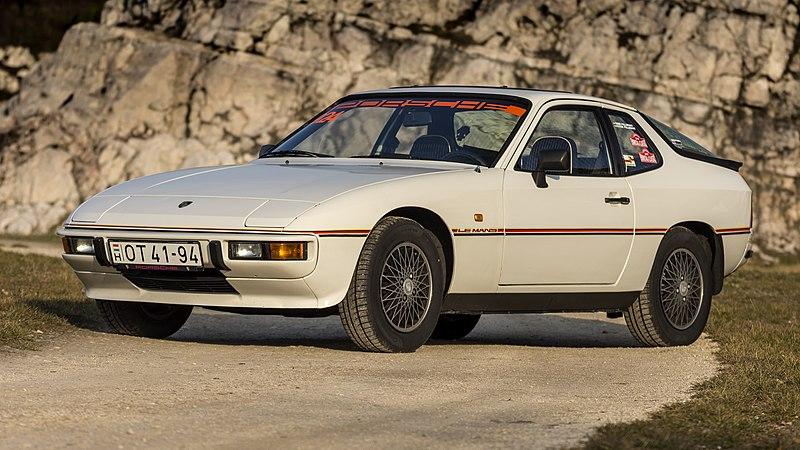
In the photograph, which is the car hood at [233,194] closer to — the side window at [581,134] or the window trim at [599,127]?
the window trim at [599,127]

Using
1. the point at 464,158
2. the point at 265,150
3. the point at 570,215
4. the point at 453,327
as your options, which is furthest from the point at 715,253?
the point at 265,150

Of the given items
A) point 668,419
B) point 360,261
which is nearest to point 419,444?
point 668,419

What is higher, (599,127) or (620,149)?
(599,127)

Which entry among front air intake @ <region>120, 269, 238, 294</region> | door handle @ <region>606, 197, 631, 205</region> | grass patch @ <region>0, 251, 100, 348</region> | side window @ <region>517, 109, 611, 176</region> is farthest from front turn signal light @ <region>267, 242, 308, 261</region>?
door handle @ <region>606, 197, 631, 205</region>

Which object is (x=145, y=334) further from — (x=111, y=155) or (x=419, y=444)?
(x=111, y=155)

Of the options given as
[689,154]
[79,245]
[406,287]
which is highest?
[689,154]

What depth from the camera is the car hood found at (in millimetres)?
7996

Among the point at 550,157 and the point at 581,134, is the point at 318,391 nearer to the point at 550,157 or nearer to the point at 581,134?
the point at 550,157

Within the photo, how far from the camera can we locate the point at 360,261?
8102 mm

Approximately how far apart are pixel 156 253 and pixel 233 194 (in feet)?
1.66

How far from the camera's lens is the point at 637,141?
33.5 feet

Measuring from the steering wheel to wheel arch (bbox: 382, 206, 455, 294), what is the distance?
1.79ft

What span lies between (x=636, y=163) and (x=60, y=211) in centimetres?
1891

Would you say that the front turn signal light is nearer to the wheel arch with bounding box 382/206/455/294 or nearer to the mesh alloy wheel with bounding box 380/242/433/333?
the mesh alloy wheel with bounding box 380/242/433/333
